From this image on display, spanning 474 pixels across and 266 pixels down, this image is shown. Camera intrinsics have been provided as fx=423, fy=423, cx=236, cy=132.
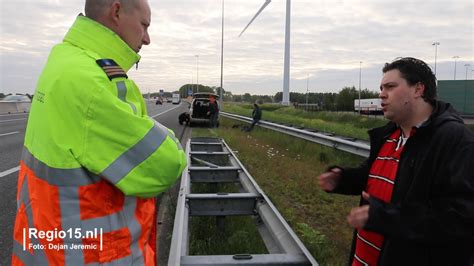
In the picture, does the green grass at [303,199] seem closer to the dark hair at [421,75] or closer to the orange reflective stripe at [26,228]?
the dark hair at [421,75]

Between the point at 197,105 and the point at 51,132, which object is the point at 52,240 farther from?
the point at 197,105

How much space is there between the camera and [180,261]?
2.79 m

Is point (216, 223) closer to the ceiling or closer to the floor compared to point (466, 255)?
closer to the floor

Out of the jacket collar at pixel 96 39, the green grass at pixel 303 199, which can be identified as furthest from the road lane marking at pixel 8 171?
the jacket collar at pixel 96 39

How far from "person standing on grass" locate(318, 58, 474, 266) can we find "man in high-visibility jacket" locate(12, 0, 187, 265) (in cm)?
108

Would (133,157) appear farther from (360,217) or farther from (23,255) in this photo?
(360,217)

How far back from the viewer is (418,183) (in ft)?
7.02

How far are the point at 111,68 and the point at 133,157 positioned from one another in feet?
1.23

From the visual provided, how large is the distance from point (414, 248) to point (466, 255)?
0.25m

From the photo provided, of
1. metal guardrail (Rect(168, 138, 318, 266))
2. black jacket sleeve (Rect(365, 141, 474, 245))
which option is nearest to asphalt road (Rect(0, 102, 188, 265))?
metal guardrail (Rect(168, 138, 318, 266))

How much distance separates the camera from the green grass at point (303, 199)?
452cm

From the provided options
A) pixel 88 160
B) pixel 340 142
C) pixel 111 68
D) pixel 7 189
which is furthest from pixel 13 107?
pixel 88 160

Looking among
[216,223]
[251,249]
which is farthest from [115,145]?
[216,223]

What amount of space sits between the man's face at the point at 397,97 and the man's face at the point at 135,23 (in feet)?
4.66
